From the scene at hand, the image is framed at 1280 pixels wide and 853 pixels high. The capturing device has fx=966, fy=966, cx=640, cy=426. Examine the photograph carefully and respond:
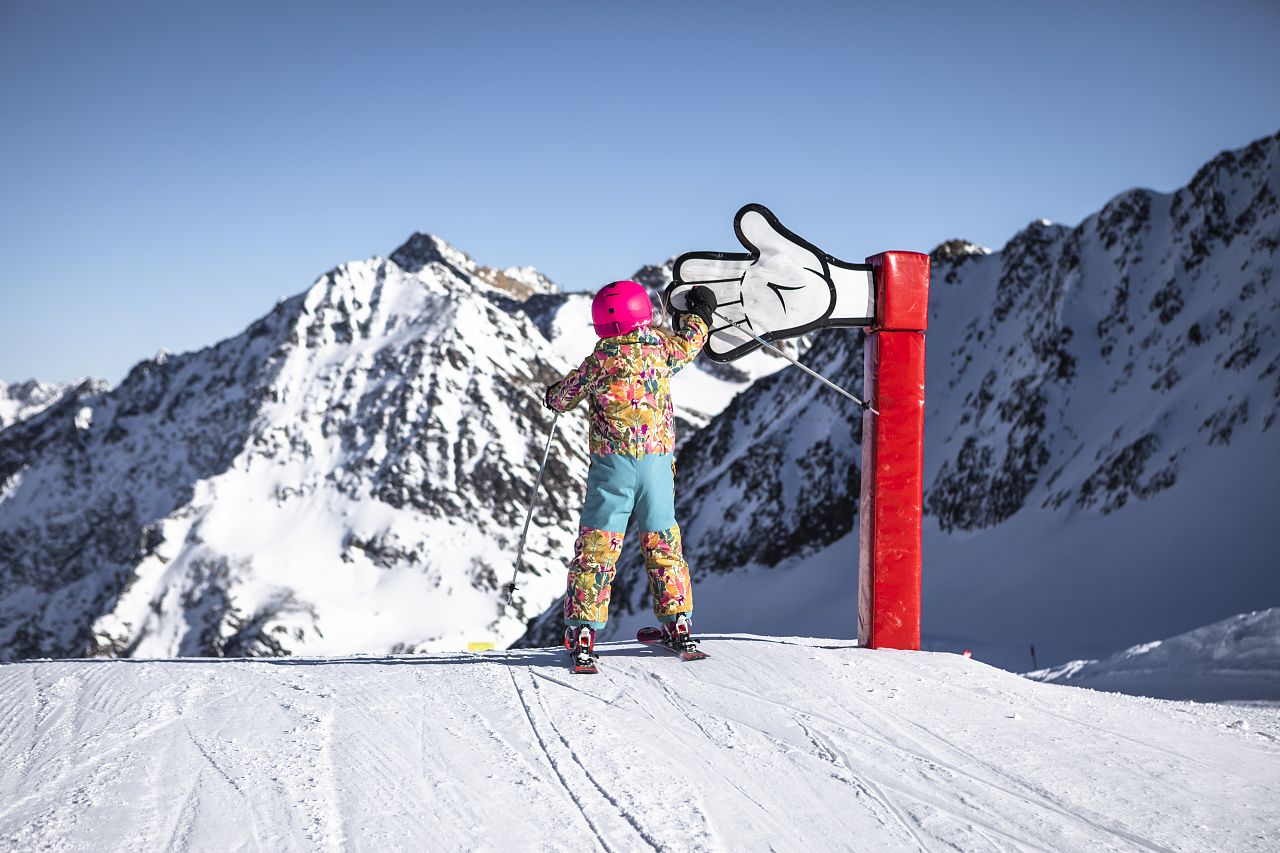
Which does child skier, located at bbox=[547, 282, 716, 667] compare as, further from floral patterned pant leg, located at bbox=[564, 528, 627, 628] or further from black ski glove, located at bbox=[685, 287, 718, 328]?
black ski glove, located at bbox=[685, 287, 718, 328]

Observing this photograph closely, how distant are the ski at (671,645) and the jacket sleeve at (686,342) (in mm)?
1655

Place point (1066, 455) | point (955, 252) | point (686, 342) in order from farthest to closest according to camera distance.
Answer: point (955, 252) → point (1066, 455) → point (686, 342)

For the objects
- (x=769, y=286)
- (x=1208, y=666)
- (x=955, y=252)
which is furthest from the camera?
(x=955, y=252)

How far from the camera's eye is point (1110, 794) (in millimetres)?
3715

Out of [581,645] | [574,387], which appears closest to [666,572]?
[581,645]

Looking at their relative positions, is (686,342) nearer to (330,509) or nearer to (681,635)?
(681,635)

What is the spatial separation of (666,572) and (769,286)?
6.77 feet

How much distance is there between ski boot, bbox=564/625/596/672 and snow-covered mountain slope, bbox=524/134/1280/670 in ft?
57.3

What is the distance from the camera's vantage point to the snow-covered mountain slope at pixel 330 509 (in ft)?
481

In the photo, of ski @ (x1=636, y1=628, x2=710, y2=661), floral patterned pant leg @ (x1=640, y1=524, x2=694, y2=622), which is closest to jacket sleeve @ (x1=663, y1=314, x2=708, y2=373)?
floral patterned pant leg @ (x1=640, y1=524, x2=694, y2=622)

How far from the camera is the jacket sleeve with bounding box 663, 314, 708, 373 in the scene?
6.00m

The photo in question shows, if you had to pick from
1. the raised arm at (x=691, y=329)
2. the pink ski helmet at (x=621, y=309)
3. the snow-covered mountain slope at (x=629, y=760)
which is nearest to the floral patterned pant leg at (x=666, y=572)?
the snow-covered mountain slope at (x=629, y=760)

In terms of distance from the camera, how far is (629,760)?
3922 millimetres

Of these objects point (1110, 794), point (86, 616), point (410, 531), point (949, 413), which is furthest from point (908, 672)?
point (86, 616)
